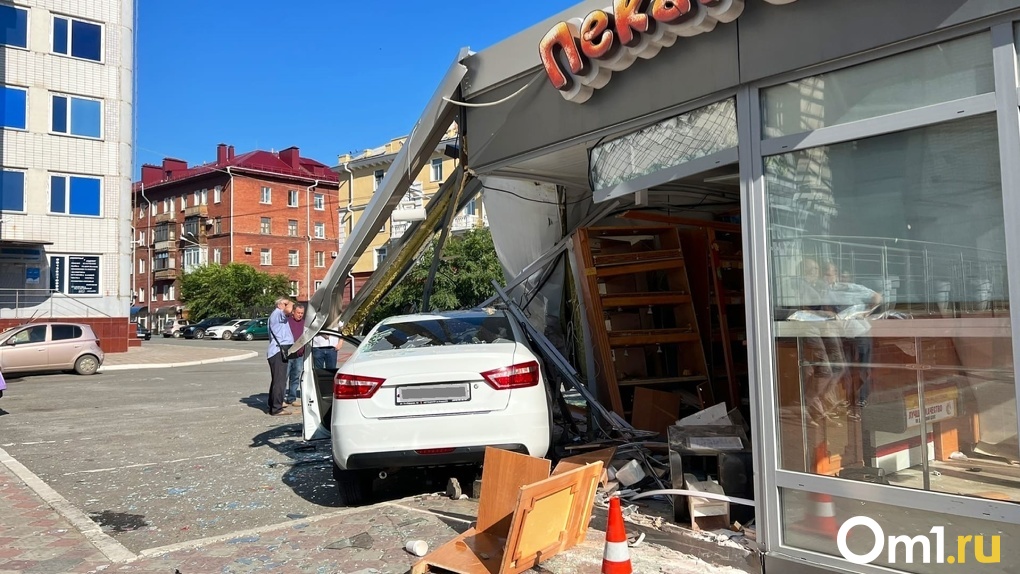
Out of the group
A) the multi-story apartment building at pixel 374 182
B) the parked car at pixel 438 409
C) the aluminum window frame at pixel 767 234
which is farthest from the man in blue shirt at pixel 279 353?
the multi-story apartment building at pixel 374 182

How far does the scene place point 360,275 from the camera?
48062 millimetres

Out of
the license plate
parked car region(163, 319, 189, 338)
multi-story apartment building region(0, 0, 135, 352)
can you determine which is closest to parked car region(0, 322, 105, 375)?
multi-story apartment building region(0, 0, 135, 352)

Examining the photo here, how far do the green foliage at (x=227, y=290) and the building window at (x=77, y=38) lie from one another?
2561 centimetres

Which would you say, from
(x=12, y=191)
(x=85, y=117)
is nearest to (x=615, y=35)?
(x=12, y=191)

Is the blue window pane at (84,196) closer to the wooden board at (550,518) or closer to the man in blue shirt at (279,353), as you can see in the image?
the man in blue shirt at (279,353)

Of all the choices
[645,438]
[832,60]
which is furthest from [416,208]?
[832,60]

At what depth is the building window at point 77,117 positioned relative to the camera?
2639 cm

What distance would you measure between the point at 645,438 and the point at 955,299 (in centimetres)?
360

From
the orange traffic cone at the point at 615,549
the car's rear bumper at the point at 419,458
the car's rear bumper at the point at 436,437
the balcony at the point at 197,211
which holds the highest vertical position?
the balcony at the point at 197,211

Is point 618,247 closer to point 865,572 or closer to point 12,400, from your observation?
point 865,572

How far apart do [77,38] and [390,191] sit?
1024 inches

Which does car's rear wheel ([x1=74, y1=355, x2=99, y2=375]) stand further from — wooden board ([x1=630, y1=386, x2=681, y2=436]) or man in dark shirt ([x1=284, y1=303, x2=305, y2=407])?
wooden board ([x1=630, y1=386, x2=681, y2=436])

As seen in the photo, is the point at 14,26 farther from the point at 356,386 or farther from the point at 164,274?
the point at 164,274

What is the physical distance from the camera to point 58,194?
1037 inches
